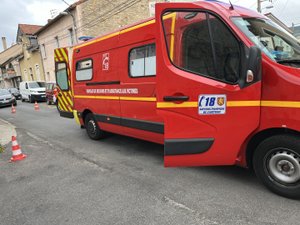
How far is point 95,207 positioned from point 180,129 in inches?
59.9

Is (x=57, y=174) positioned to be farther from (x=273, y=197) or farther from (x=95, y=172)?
(x=273, y=197)

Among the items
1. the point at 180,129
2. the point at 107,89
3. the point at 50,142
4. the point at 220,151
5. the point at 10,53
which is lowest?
the point at 50,142

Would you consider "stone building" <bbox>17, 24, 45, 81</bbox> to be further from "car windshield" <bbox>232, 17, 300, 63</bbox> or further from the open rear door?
"car windshield" <bbox>232, 17, 300, 63</bbox>

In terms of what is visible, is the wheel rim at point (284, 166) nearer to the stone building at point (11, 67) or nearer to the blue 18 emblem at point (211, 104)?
the blue 18 emblem at point (211, 104)

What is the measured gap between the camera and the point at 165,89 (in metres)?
3.40

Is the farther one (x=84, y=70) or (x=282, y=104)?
(x=84, y=70)

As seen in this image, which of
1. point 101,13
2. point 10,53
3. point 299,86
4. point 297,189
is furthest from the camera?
point 10,53

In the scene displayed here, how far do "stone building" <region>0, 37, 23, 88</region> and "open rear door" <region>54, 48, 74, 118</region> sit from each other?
34167 millimetres

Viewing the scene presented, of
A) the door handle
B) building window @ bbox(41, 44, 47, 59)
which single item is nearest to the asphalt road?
the door handle

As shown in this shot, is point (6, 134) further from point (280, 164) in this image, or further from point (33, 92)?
point (33, 92)

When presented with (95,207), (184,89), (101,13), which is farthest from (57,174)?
(101,13)

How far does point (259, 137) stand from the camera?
3.26m

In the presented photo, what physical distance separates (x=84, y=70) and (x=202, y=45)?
4075 millimetres

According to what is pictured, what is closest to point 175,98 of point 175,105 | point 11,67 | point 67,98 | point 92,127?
point 175,105
